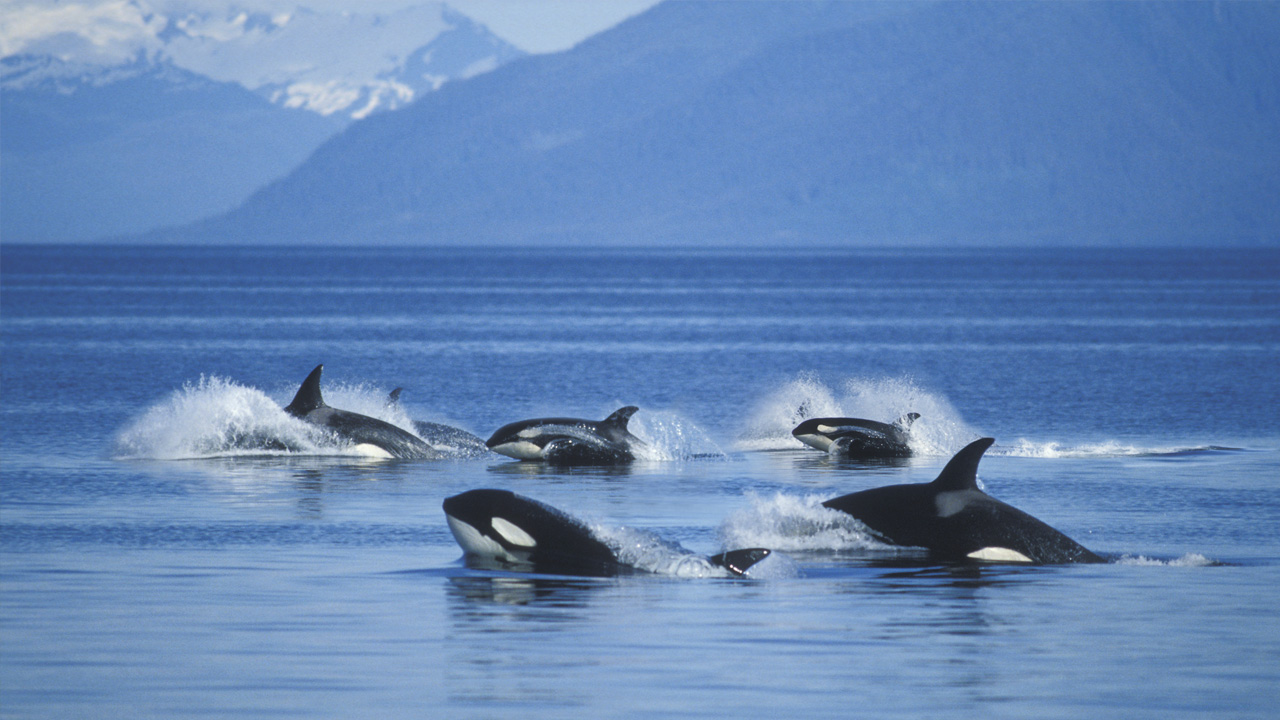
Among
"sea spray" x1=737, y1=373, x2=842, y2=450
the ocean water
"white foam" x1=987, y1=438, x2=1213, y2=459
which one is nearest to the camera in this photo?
the ocean water

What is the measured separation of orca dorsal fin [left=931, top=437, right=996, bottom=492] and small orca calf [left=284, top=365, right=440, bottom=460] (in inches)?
458

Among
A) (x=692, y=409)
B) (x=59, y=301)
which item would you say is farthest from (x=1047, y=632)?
(x=59, y=301)

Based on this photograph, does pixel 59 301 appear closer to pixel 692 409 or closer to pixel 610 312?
pixel 610 312

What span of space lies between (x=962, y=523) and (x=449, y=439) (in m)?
13.0

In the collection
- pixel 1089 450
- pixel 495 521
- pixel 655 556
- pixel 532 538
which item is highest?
pixel 1089 450

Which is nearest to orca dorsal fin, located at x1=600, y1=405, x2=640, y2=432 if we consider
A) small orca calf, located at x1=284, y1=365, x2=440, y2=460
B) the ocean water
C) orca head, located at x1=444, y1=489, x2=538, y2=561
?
the ocean water

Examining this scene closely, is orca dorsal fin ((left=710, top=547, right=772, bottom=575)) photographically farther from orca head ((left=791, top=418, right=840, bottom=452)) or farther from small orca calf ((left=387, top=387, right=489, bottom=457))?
orca head ((left=791, top=418, right=840, bottom=452))

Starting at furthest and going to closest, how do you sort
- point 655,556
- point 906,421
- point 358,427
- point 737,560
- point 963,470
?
point 906,421 < point 358,427 < point 963,470 < point 655,556 < point 737,560

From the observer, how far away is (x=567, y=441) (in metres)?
25.9

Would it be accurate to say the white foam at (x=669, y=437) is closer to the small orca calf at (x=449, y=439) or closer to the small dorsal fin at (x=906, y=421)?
the small orca calf at (x=449, y=439)

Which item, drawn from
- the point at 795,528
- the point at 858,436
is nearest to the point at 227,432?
the point at 858,436

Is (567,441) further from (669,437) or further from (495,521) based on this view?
(495,521)

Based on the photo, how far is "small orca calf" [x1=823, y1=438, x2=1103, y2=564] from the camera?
53.6 feet

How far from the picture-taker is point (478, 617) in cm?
1386
